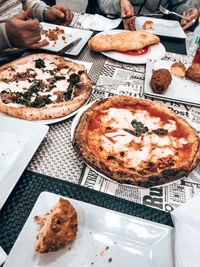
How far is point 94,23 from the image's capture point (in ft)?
8.38

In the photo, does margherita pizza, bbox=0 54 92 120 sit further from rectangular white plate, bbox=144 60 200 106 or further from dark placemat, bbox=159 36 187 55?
dark placemat, bbox=159 36 187 55

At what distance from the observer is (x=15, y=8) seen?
212 cm

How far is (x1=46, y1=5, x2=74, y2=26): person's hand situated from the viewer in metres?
2.25

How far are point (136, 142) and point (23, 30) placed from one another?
1.38 metres

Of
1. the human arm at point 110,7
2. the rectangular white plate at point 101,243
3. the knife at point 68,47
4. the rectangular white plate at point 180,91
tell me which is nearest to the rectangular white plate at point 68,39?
the knife at point 68,47

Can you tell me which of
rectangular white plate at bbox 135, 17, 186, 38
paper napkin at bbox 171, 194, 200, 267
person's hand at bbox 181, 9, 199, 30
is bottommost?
paper napkin at bbox 171, 194, 200, 267

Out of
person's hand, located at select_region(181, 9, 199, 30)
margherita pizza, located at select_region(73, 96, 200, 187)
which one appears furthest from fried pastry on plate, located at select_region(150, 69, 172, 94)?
person's hand, located at select_region(181, 9, 199, 30)

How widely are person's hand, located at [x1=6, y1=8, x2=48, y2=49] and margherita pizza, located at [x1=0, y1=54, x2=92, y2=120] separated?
6.9 inches

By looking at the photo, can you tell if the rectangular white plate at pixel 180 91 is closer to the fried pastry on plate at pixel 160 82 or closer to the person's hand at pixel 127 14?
the fried pastry on plate at pixel 160 82

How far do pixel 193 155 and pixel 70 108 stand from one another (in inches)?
31.4

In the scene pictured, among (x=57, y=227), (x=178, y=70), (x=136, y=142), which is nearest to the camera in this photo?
(x=57, y=227)

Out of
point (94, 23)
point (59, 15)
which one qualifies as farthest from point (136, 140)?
point (94, 23)

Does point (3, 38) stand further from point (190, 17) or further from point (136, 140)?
point (190, 17)

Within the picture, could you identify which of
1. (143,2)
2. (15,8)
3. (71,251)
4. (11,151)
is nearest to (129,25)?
(143,2)
